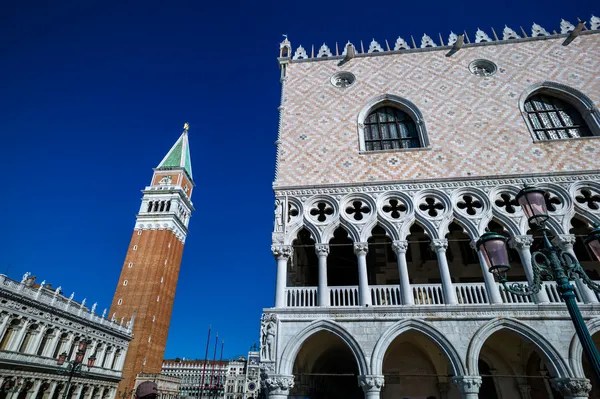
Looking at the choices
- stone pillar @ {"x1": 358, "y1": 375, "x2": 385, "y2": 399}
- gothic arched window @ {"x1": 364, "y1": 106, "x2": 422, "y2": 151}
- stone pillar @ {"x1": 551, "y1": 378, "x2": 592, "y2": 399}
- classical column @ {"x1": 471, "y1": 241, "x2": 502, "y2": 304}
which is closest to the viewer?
stone pillar @ {"x1": 551, "y1": 378, "x2": 592, "y2": 399}

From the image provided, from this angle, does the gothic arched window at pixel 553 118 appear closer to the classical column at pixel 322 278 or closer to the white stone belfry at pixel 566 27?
the white stone belfry at pixel 566 27

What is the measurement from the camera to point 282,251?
9883mm

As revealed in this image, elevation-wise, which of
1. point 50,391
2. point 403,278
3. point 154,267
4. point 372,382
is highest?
point 154,267

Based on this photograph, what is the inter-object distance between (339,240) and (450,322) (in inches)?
200

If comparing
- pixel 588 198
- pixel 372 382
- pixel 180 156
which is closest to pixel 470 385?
pixel 372 382

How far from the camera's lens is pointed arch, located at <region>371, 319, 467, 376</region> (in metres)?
7.94

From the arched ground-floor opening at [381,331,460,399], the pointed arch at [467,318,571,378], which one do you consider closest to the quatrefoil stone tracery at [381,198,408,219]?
the arched ground-floor opening at [381,331,460,399]

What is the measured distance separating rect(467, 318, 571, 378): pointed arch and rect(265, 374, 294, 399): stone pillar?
4116 mm

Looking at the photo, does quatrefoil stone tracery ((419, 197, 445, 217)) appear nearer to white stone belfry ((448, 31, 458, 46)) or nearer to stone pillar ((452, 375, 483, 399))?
stone pillar ((452, 375, 483, 399))

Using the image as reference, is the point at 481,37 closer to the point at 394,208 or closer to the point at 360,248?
the point at 394,208

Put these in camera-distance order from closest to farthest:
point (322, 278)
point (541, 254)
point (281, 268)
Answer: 1. point (541, 254)
2. point (322, 278)
3. point (281, 268)

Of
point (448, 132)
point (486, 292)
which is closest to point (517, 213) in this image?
point (486, 292)

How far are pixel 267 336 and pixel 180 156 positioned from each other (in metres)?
50.4

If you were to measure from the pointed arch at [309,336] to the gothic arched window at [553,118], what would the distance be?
339 inches
